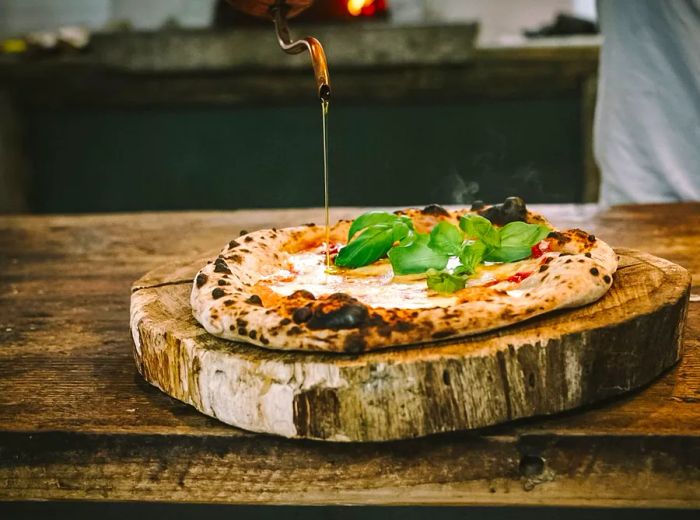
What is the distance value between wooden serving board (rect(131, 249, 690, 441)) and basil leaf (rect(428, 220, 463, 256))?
0.93ft

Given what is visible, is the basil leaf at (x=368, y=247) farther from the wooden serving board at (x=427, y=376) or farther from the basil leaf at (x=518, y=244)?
the wooden serving board at (x=427, y=376)

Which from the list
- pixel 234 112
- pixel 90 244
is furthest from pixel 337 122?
pixel 90 244

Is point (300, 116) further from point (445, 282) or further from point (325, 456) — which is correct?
point (325, 456)

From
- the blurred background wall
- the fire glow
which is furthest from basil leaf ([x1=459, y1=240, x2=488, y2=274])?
the fire glow

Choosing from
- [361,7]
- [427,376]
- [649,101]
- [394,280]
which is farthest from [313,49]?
[361,7]

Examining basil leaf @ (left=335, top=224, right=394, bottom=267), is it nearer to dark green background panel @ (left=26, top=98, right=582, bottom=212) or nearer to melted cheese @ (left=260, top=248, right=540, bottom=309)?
melted cheese @ (left=260, top=248, right=540, bottom=309)

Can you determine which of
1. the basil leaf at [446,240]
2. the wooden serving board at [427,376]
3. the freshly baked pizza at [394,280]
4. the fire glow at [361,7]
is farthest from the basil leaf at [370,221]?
the fire glow at [361,7]

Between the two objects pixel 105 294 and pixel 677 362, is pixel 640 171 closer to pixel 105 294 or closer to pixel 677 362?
pixel 677 362

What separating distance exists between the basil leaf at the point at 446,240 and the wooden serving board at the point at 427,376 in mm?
283

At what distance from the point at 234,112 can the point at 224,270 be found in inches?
148

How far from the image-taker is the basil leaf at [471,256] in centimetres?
146

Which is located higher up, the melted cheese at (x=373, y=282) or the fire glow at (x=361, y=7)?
the fire glow at (x=361, y=7)

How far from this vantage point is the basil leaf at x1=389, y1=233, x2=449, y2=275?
1.45m

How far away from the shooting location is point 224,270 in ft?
4.89
